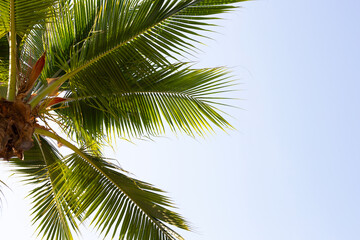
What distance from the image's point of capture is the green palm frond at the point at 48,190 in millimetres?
4777

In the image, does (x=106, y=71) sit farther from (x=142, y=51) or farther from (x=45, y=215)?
(x=45, y=215)

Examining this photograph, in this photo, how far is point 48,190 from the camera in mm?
5109

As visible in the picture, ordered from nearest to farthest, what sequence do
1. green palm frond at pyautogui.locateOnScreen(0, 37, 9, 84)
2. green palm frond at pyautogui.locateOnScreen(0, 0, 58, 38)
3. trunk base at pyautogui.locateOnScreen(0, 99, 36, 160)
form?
trunk base at pyautogui.locateOnScreen(0, 99, 36, 160) → green palm frond at pyautogui.locateOnScreen(0, 0, 58, 38) → green palm frond at pyautogui.locateOnScreen(0, 37, 9, 84)

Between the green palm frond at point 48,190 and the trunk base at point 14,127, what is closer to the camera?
the trunk base at point 14,127

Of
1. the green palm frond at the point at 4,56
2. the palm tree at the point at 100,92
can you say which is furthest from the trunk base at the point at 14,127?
the green palm frond at the point at 4,56

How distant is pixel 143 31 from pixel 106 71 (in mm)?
538

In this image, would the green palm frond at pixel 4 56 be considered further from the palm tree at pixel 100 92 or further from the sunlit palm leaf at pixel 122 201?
the sunlit palm leaf at pixel 122 201

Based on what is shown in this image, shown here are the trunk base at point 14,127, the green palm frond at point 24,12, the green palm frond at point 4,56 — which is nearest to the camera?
the trunk base at point 14,127

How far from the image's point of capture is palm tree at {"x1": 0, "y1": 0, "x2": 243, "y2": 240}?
3.69 meters

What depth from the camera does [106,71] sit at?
3.96m

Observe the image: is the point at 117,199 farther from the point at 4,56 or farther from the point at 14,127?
the point at 4,56

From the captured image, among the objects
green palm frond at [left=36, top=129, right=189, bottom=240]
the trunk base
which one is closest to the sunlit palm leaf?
green palm frond at [left=36, top=129, right=189, bottom=240]

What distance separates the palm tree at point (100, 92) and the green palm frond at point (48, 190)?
13 millimetres

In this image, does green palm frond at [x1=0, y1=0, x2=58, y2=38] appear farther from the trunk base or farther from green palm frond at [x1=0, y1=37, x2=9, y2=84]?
green palm frond at [x1=0, y1=37, x2=9, y2=84]
